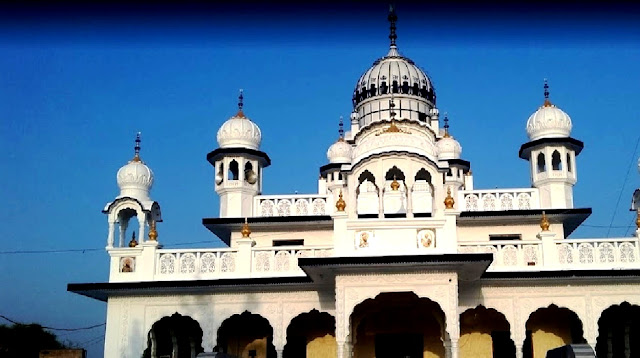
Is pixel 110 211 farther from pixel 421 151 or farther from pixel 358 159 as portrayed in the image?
pixel 421 151

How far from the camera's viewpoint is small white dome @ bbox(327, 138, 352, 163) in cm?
2881

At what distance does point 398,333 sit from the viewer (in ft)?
69.4

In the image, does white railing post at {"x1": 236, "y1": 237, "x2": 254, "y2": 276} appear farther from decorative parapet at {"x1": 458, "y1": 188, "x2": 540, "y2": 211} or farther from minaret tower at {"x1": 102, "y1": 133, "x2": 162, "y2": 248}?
decorative parapet at {"x1": 458, "y1": 188, "x2": 540, "y2": 211}

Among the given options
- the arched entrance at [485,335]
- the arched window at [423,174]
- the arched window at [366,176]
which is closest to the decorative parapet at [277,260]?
the arched window at [366,176]

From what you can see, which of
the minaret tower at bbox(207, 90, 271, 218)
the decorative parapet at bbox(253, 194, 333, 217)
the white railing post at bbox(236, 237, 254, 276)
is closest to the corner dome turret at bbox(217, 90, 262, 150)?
the minaret tower at bbox(207, 90, 271, 218)

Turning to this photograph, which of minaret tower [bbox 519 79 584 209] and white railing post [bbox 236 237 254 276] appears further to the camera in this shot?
minaret tower [bbox 519 79 584 209]

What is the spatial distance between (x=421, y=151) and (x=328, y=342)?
674 centimetres

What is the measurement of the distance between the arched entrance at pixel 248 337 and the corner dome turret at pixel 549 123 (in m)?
11.2

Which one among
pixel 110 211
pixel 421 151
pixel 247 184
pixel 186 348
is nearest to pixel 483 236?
pixel 421 151

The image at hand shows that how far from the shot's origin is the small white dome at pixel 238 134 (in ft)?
83.5

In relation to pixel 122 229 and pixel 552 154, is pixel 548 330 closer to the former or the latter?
pixel 552 154

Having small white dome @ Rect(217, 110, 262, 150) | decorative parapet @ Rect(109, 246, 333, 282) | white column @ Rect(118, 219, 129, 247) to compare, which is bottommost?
decorative parapet @ Rect(109, 246, 333, 282)

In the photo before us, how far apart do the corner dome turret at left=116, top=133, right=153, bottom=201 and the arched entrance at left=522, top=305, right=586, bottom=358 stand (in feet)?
40.2

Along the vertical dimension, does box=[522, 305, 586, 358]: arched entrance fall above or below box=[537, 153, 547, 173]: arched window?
below
